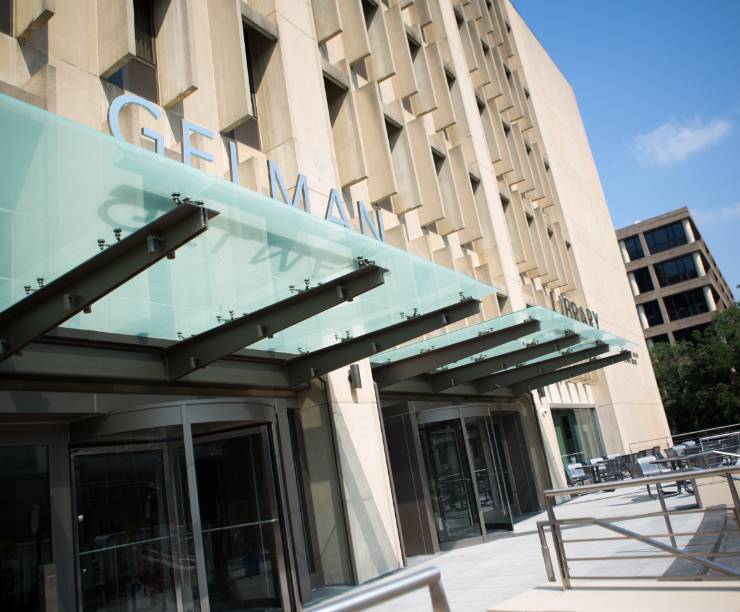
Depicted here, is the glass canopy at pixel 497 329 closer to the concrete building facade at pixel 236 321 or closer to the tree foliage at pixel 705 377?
the concrete building facade at pixel 236 321

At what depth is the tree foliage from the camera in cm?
5062

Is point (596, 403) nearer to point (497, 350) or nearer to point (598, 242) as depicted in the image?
point (598, 242)

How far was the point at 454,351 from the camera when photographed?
39.9ft

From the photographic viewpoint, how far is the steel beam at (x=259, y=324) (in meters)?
7.91

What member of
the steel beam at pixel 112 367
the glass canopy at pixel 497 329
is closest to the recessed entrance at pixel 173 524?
the steel beam at pixel 112 367

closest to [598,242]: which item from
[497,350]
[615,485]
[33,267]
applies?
[497,350]

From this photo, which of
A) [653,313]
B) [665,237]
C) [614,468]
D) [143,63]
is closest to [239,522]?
[143,63]

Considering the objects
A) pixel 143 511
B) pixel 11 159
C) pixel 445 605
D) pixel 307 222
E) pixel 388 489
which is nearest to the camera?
pixel 445 605

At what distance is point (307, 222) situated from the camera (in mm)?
6586

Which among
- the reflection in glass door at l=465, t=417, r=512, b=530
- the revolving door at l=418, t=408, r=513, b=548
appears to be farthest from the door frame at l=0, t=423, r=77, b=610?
the reflection in glass door at l=465, t=417, r=512, b=530

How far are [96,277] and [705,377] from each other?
55.8 metres

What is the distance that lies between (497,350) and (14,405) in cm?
1010

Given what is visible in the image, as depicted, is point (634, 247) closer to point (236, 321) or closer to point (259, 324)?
point (259, 324)

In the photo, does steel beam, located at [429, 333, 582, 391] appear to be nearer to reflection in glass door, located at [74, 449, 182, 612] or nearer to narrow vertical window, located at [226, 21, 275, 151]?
narrow vertical window, located at [226, 21, 275, 151]
